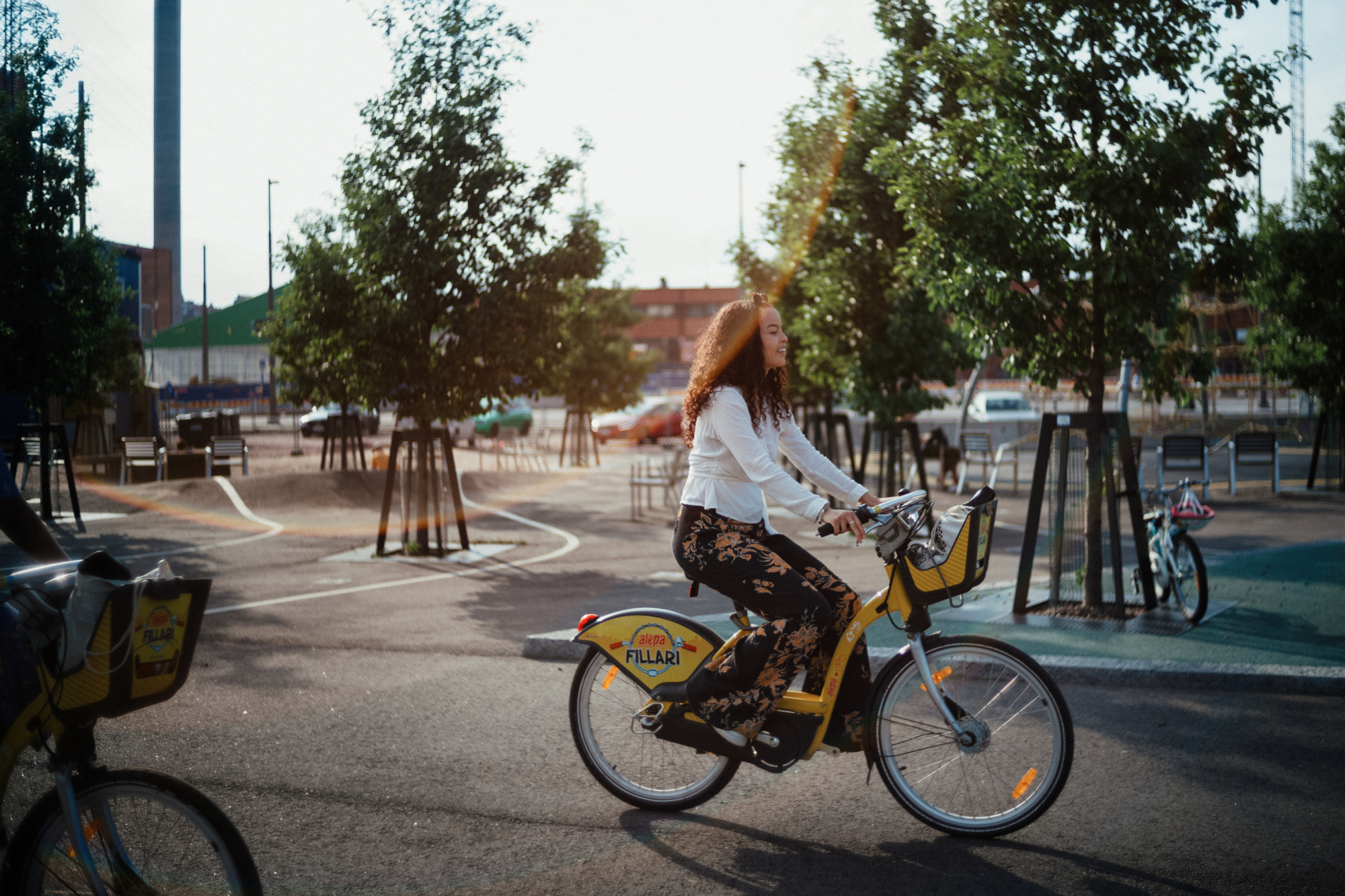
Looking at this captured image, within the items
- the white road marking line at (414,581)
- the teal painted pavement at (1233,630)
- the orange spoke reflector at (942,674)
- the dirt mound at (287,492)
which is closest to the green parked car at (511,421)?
the dirt mound at (287,492)

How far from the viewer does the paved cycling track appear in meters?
3.61

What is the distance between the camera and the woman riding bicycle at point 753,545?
3.81 m

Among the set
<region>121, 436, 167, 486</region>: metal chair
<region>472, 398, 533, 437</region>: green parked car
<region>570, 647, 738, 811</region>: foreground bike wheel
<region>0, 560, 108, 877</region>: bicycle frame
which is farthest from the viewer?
<region>472, 398, 533, 437</region>: green parked car

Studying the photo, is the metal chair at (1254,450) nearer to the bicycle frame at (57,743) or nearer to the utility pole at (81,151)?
the utility pole at (81,151)

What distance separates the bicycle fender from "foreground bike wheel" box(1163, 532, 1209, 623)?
15.6 ft

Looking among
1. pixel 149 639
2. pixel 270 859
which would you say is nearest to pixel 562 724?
pixel 270 859

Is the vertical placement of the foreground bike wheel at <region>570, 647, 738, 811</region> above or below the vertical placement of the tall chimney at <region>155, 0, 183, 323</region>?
below

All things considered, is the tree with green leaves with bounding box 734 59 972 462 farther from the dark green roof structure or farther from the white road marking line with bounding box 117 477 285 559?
the dark green roof structure

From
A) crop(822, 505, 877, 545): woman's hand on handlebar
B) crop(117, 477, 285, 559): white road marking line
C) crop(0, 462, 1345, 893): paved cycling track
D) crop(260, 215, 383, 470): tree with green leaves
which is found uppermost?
crop(260, 215, 383, 470): tree with green leaves

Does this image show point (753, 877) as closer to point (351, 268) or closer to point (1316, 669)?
point (1316, 669)

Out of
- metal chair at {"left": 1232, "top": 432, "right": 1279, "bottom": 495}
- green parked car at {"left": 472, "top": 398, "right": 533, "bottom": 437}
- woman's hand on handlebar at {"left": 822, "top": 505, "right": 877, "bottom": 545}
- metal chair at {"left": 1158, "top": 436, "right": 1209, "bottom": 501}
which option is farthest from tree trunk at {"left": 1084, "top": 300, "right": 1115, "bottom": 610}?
green parked car at {"left": 472, "top": 398, "right": 533, "bottom": 437}

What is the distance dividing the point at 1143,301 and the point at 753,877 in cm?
563

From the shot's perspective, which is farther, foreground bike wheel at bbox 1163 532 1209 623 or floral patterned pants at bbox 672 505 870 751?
foreground bike wheel at bbox 1163 532 1209 623

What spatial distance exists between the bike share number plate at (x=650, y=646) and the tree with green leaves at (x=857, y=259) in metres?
10.8
